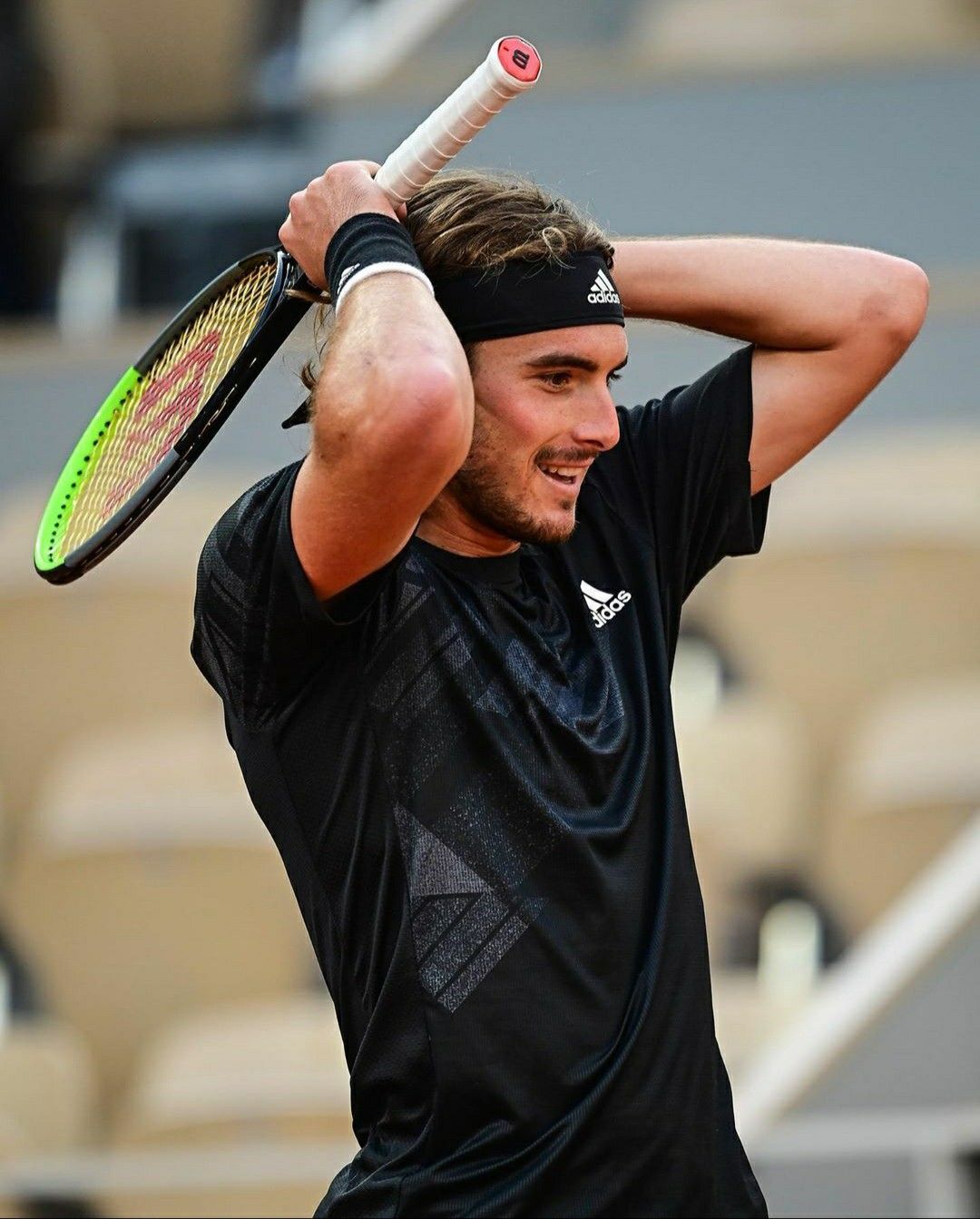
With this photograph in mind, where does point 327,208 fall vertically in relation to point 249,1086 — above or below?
above

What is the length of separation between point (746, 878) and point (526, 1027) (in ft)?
7.45

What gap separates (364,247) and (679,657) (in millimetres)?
2822

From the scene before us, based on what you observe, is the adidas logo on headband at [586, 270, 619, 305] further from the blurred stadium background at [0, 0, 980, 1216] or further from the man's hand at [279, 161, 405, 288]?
the blurred stadium background at [0, 0, 980, 1216]

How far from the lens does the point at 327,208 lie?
1.69 meters

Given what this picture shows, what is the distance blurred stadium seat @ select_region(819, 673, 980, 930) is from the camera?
12.4 feet

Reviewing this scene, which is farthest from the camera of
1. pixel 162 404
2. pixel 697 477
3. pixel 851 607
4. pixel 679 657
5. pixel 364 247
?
pixel 679 657

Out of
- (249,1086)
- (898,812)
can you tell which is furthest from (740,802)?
(249,1086)

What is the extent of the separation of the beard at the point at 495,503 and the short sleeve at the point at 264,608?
131 millimetres

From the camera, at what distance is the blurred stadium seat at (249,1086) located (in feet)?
11.3

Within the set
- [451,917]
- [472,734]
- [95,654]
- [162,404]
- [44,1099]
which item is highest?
[162,404]

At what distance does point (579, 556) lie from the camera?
1820mm

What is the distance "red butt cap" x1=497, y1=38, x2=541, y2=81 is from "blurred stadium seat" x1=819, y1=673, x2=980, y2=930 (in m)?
2.44

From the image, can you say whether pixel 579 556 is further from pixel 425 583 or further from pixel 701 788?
pixel 701 788

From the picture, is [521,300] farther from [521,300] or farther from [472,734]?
[472,734]
